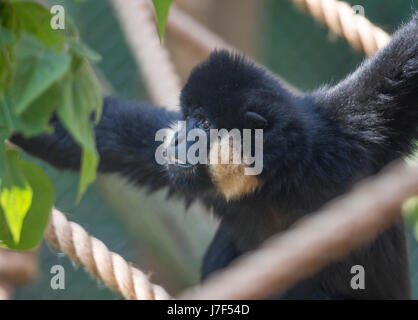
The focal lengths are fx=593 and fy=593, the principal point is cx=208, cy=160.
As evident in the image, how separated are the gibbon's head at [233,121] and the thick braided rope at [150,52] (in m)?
0.93

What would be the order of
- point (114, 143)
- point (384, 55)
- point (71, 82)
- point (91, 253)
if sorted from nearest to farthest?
point (71, 82) < point (91, 253) < point (384, 55) < point (114, 143)

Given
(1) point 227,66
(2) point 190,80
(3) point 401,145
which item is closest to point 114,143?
(2) point 190,80

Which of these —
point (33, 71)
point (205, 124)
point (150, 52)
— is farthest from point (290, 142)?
point (33, 71)

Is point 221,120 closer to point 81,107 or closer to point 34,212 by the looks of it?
point 34,212

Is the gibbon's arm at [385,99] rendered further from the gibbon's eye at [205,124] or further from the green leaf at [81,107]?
the green leaf at [81,107]

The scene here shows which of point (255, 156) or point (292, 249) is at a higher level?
point (255, 156)

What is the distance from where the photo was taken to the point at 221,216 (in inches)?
138

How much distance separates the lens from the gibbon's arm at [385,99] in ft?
9.10

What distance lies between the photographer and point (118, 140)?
341 cm

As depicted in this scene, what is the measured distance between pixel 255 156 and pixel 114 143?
839 millimetres

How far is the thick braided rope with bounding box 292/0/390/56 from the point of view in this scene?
341 centimetres

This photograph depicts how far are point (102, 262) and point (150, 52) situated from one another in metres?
2.40

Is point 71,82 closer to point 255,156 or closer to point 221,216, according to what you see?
point 255,156

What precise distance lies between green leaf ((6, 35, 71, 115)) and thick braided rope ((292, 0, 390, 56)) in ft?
8.35
